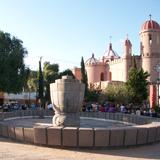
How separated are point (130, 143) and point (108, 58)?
350 ft

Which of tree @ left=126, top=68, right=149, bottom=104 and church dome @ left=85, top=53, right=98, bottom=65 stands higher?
church dome @ left=85, top=53, right=98, bottom=65

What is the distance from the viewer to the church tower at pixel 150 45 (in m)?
92.5

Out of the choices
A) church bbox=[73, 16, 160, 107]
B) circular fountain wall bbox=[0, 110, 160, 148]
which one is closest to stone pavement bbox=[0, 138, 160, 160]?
circular fountain wall bbox=[0, 110, 160, 148]

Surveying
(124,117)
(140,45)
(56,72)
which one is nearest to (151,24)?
(140,45)

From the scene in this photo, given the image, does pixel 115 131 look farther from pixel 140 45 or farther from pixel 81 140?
pixel 140 45

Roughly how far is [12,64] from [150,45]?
57203 mm

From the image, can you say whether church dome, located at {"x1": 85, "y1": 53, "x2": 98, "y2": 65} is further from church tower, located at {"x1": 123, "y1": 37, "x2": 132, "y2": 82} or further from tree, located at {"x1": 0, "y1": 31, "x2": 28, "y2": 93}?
tree, located at {"x1": 0, "y1": 31, "x2": 28, "y2": 93}

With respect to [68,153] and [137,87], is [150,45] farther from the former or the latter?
[68,153]

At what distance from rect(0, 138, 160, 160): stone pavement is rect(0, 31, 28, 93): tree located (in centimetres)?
2867

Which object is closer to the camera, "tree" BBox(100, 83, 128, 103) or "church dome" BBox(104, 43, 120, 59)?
"tree" BBox(100, 83, 128, 103)

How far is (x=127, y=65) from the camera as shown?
9538 centimetres

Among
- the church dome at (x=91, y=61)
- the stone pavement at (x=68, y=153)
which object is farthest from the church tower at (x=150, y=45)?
the stone pavement at (x=68, y=153)

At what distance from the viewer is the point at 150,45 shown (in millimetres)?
93500

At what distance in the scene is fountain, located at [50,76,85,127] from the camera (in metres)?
14.7
